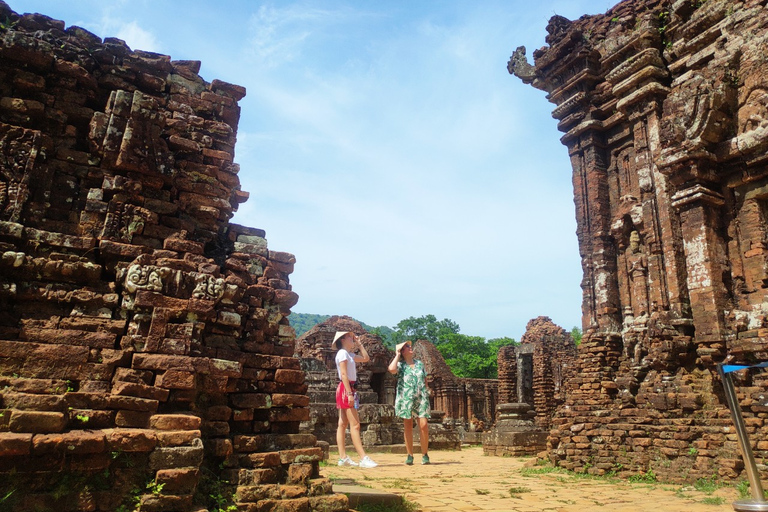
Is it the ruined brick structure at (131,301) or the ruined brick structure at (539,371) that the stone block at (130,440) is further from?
the ruined brick structure at (539,371)

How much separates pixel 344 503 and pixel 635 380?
269 inches

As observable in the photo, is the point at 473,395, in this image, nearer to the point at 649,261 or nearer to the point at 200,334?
the point at 649,261

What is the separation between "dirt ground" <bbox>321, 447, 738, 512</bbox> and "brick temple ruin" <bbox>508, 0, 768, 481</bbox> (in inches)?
40.0

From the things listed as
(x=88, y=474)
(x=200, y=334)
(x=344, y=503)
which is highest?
(x=200, y=334)

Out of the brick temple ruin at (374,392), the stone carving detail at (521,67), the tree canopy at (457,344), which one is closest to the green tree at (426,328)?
the tree canopy at (457,344)

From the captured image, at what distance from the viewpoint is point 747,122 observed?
327 inches

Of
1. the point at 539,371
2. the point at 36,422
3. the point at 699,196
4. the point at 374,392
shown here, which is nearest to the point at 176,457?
the point at 36,422

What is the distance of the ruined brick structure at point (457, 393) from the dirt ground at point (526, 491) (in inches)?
874

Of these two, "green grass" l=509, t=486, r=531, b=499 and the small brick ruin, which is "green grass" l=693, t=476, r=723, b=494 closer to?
"green grass" l=509, t=486, r=531, b=499

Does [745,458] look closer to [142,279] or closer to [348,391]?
[348,391]

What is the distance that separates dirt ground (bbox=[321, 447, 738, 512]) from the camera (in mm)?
5137

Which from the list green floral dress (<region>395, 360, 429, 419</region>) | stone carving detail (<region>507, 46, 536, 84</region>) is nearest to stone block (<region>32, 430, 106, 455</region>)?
green floral dress (<region>395, 360, 429, 419</region>)

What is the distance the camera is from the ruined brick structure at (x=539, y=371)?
846 inches

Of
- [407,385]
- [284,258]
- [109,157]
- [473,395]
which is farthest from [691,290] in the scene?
[473,395]
